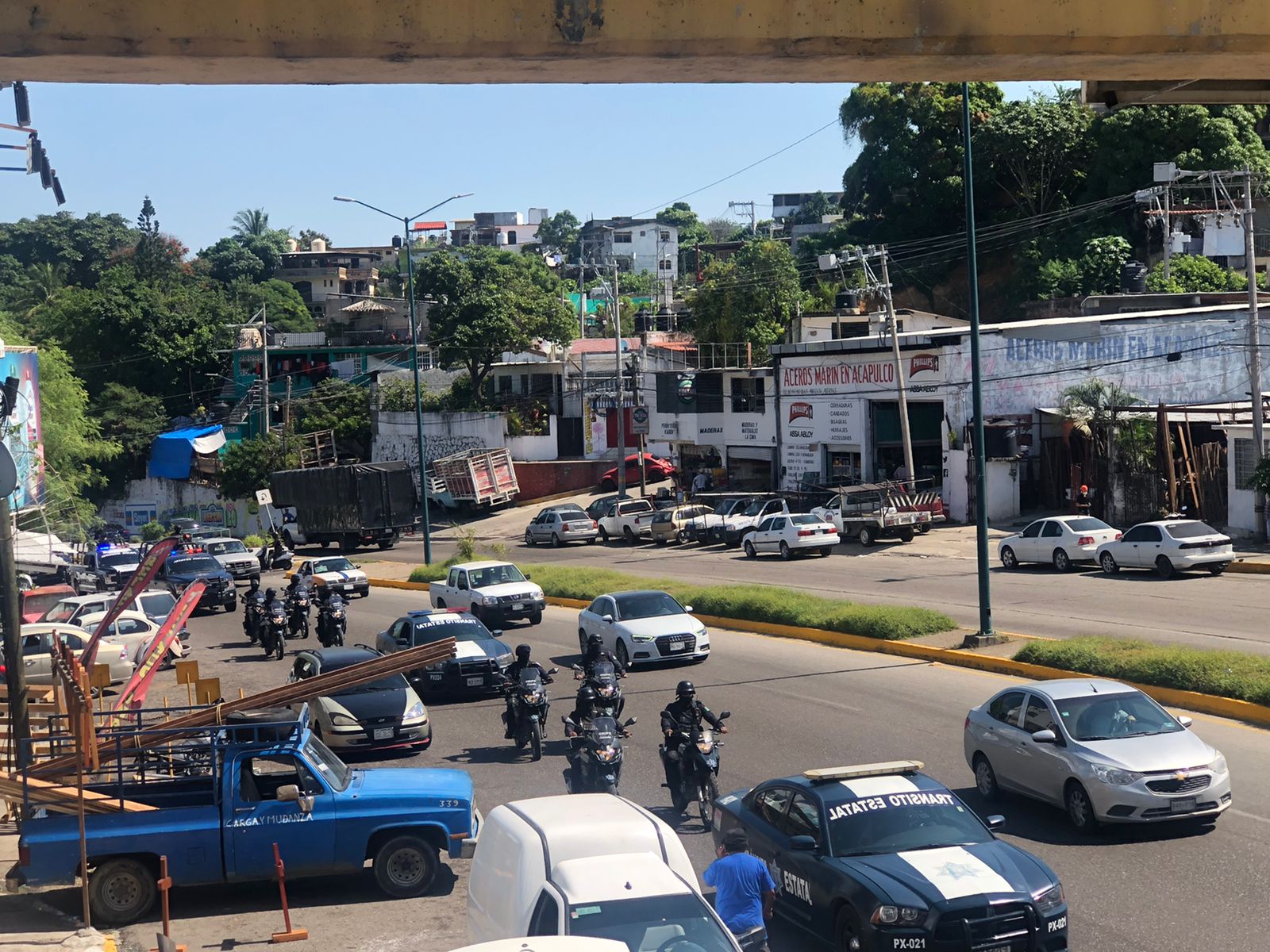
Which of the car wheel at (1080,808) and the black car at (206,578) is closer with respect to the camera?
the car wheel at (1080,808)

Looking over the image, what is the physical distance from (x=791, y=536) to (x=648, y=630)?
1905 centimetres

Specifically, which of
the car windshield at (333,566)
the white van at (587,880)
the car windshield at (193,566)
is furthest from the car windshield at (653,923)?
the car windshield at (193,566)

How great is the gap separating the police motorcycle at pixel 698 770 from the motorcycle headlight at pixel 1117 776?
344cm

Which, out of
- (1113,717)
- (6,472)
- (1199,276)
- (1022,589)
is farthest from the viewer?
(1199,276)

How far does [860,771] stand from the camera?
32.4 ft

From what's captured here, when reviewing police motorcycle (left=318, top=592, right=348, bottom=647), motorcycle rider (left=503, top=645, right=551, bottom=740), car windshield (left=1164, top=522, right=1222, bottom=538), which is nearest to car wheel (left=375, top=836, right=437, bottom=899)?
motorcycle rider (left=503, top=645, right=551, bottom=740)

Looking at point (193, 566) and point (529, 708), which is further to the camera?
point (193, 566)

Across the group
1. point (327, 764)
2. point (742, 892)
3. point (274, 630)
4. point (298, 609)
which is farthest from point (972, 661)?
point (298, 609)

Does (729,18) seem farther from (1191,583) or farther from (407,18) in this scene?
(1191,583)

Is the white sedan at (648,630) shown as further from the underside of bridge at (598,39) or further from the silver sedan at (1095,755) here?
the underside of bridge at (598,39)

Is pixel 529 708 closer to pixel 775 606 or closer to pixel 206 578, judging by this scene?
pixel 775 606

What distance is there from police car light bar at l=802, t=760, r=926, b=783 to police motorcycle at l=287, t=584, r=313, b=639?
20215 millimetres

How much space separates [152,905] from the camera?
11078 mm

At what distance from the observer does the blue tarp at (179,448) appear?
80125 millimetres
